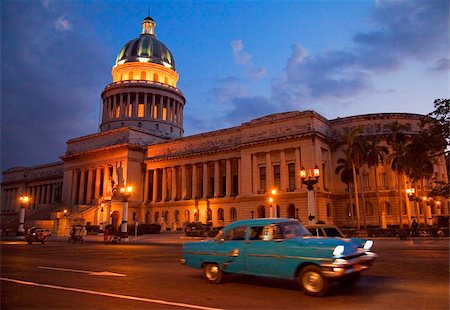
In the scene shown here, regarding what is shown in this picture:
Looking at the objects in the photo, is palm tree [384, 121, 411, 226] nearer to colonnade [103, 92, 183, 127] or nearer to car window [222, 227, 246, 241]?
car window [222, 227, 246, 241]

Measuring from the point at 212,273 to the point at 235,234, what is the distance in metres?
1.36

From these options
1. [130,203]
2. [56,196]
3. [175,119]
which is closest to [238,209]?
[130,203]

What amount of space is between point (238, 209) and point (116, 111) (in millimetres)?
44054

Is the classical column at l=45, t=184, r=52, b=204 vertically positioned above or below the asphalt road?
above

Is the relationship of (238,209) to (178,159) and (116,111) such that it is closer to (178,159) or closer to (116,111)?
(178,159)

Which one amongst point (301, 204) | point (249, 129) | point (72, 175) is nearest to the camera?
point (301, 204)

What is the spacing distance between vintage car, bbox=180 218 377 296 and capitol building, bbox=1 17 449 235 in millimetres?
18550

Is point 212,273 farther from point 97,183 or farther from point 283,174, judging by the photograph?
point 97,183

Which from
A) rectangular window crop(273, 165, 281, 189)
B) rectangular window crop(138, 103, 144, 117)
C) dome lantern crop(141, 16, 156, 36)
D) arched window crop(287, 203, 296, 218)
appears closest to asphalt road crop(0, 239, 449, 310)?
arched window crop(287, 203, 296, 218)

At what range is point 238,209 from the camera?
186 feet

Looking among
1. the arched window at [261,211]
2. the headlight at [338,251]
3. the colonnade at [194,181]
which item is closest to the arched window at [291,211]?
the arched window at [261,211]

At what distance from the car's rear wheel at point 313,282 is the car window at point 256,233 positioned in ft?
5.10

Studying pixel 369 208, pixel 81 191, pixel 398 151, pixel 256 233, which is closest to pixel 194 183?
pixel 81 191

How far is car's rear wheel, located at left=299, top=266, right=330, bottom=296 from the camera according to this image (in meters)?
8.79
